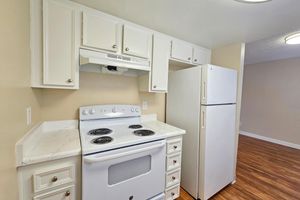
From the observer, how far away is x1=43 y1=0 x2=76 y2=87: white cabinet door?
3.82 feet

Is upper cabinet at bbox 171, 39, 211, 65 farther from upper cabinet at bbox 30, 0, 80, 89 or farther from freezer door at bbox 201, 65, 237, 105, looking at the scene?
upper cabinet at bbox 30, 0, 80, 89

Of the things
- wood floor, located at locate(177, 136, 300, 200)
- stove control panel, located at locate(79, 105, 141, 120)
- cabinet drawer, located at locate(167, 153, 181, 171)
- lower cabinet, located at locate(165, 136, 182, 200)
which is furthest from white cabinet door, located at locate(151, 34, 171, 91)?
wood floor, located at locate(177, 136, 300, 200)

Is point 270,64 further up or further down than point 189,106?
further up

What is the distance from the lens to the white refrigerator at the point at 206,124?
167cm

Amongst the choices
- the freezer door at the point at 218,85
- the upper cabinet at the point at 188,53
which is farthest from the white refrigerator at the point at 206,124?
the upper cabinet at the point at 188,53

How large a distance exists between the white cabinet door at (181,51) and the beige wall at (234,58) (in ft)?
1.79

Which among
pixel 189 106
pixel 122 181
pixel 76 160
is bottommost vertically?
pixel 122 181

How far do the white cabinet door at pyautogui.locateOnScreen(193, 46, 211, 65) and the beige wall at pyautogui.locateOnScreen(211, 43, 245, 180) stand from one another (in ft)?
0.38

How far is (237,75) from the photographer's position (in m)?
2.01

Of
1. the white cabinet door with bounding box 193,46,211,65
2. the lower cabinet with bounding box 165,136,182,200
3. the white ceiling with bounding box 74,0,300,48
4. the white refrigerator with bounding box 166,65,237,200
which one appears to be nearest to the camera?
the white ceiling with bounding box 74,0,300,48

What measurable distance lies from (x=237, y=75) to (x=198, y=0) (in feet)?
4.19

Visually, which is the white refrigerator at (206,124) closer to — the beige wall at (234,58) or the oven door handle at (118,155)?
the beige wall at (234,58)

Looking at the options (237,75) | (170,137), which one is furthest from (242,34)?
(170,137)

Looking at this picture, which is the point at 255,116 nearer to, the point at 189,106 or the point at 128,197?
the point at 189,106
